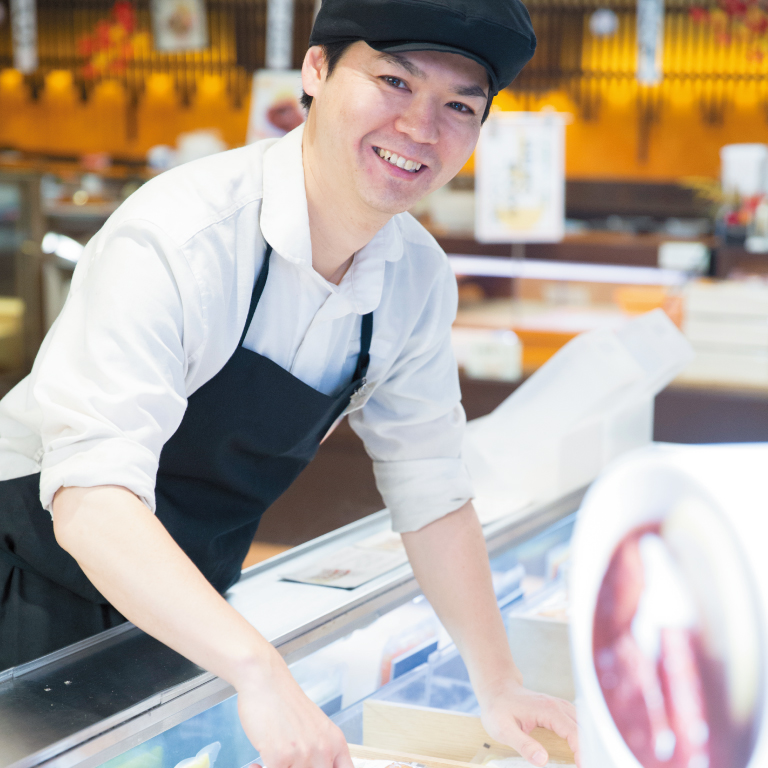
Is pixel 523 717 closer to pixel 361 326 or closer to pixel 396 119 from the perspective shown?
pixel 361 326

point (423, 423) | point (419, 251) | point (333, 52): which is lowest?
point (423, 423)

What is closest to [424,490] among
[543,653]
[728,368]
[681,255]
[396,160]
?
[543,653]

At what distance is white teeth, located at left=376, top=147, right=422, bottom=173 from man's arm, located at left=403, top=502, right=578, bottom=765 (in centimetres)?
46

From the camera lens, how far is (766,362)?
3826mm

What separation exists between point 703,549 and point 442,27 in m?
0.60

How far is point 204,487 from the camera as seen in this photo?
118 cm

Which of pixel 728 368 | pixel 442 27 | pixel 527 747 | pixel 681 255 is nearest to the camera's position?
pixel 442 27

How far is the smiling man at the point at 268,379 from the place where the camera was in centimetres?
84

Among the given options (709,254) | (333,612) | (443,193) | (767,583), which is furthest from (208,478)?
(443,193)

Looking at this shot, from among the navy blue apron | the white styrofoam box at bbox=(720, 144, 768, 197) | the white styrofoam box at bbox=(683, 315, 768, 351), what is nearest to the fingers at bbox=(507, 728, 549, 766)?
the navy blue apron

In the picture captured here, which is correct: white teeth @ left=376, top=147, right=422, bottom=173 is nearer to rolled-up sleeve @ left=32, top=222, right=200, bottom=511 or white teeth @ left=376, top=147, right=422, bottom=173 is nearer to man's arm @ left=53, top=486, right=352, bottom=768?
rolled-up sleeve @ left=32, top=222, right=200, bottom=511

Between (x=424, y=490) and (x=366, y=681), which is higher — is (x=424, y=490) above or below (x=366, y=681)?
above

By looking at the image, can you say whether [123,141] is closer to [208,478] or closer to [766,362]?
[766,362]

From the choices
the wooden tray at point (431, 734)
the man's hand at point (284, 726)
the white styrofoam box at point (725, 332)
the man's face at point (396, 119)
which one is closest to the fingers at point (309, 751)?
the man's hand at point (284, 726)
